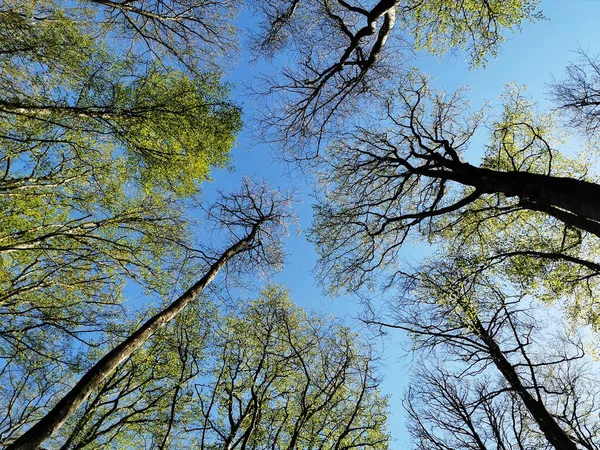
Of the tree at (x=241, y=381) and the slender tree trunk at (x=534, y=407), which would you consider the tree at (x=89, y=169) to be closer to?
the tree at (x=241, y=381)

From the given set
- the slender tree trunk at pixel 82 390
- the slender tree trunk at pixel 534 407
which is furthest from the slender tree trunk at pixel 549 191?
the slender tree trunk at pixel 82 390

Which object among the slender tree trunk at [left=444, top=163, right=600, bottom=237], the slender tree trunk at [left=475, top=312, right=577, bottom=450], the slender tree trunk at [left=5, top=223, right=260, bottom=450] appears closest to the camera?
the slender tree trunk at [left=5, top=223, right=260, bottom=450]

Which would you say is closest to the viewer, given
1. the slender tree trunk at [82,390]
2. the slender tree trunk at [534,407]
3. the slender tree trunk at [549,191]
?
the slender tree trunk at [82,390]

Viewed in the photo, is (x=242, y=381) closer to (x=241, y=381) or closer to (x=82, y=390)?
(x=241, y=381)

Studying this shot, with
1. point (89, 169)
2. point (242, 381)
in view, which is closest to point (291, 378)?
point (242, 381)

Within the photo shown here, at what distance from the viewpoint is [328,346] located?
10305 mm

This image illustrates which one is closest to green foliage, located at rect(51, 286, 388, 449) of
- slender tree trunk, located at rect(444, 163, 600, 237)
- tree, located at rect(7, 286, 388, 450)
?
tree, located at rect(7, 286, 388, 450)

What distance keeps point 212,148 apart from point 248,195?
266 centimetres

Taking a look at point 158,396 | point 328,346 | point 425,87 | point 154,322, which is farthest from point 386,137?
point 158,396

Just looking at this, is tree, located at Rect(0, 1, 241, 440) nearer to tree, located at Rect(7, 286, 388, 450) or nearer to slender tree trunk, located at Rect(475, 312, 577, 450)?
tree, located at Rect(7, 286, 388, 450)

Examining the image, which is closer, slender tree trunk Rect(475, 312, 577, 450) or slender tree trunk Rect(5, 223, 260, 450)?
slender tree trunk Rect(5, 223, 260, 450)

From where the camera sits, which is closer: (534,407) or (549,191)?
(549,191)

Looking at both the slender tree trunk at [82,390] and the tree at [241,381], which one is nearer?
the slender tree trunk at [82,390]

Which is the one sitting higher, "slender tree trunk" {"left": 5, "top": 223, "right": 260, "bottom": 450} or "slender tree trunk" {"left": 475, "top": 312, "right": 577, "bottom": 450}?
"slender tree trunk" {"left": 475, "top": 312, "right": 577, "bottom": 450}
